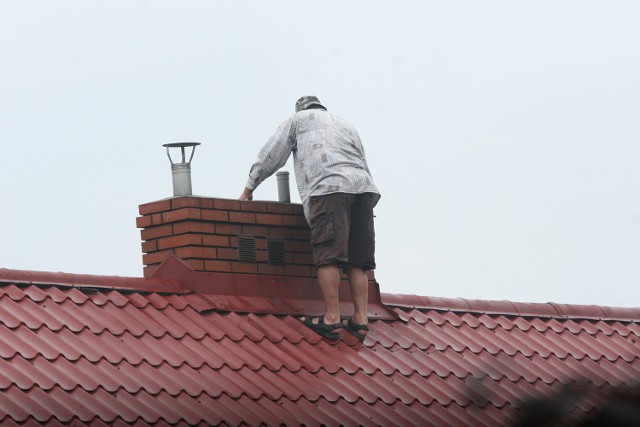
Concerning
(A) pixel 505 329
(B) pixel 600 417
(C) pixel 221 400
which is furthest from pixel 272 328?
(B) pixel 600 417

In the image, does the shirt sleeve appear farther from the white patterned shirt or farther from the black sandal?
the black sandal

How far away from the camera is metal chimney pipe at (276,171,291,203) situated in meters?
11.6

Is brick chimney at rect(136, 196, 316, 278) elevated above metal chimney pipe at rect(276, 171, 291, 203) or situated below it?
below

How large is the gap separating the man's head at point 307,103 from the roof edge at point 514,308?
1.90 m

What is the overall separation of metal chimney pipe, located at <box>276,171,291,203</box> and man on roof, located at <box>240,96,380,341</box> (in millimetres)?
403

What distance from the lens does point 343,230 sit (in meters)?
10.6

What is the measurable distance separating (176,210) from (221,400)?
254 cm

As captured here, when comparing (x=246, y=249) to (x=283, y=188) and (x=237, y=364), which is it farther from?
(x=237, y=364)

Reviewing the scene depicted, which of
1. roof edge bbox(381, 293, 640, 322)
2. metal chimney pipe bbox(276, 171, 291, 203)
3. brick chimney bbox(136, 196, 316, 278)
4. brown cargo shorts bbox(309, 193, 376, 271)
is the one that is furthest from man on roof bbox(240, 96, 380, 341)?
roof edge bbox(381, 293, 640, 322)

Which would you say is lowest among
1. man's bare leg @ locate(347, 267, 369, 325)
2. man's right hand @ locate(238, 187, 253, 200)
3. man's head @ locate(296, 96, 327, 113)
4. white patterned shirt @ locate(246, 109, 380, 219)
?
man's bare leg @ locate(347, 267, 369, 325)

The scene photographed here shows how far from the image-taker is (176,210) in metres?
10.7

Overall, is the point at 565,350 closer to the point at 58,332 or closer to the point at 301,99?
the point at 301,99

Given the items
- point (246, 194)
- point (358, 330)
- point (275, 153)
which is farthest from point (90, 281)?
point (358, 330)

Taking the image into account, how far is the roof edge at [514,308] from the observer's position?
12094 mm
